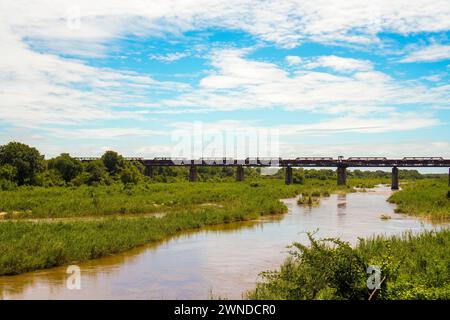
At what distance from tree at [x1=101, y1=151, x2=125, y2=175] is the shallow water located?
44519 millimetres

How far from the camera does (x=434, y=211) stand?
119ft

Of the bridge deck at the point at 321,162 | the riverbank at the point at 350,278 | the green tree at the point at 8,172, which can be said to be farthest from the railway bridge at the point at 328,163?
the riverbank at the point at 350,278

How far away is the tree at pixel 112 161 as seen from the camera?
236 feet

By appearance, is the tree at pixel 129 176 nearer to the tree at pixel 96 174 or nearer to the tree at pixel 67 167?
the tree at pixel 96 174

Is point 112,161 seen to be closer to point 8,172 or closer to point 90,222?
point 8,172

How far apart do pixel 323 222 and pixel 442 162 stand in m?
55.1

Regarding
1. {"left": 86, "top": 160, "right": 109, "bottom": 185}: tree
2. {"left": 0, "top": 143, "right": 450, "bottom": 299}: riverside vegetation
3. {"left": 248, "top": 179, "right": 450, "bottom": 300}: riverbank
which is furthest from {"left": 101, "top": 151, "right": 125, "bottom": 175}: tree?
{"left": 248, "top": 179, "right": 450, "bottom": 300}: riverbank

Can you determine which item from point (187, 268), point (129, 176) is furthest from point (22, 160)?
point (187, 268)

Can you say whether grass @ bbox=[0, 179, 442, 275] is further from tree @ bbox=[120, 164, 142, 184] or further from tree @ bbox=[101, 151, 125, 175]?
tree @ bbox=[101, 151, 125, 175]

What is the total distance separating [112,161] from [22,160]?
15.8 metres

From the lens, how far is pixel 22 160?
193 ft
